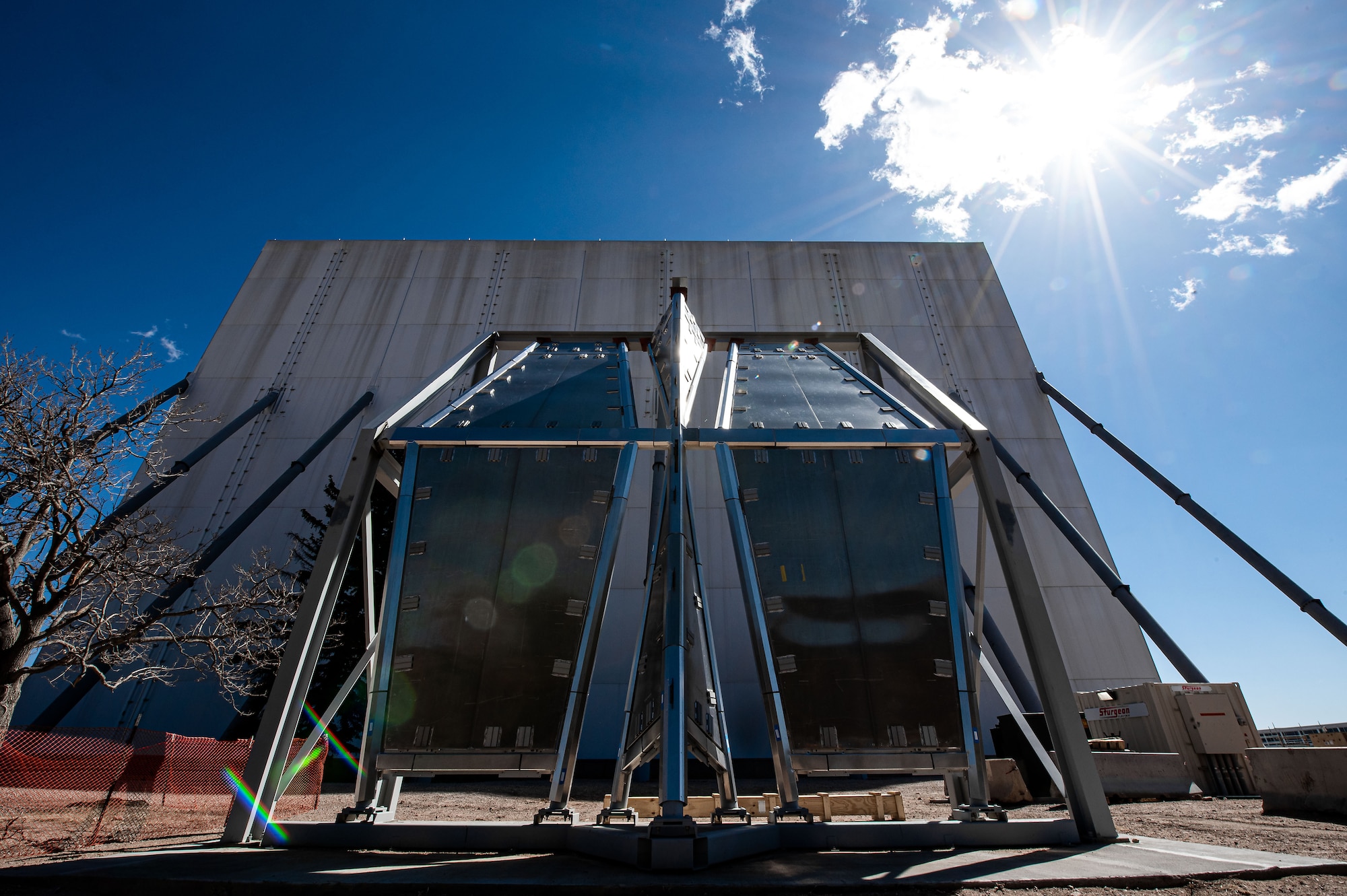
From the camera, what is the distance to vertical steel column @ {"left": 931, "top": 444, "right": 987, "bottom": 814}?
484cm

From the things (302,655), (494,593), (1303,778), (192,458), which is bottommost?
(1303,778)

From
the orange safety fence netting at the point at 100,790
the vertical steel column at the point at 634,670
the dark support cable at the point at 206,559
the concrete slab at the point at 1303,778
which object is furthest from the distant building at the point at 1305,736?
the dark support cable at the point at 206,559

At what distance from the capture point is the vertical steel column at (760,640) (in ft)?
14.9

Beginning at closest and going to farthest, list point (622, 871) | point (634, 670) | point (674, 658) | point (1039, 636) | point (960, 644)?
point (622, 871)
point (674, 658)
point (1039, 636)
point (960, 644)
point (634, 670)

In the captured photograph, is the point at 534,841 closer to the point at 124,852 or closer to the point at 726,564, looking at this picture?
the point at 124,852

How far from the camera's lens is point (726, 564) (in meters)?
14.7

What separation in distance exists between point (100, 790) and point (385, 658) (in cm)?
464

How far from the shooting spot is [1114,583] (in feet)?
42.6

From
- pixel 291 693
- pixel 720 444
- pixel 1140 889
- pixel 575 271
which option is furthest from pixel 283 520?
pixel 1140 889

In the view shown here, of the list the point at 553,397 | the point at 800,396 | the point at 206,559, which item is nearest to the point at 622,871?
the point at 553,397

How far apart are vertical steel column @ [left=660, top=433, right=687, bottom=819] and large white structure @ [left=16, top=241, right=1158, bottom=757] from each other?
362 inches

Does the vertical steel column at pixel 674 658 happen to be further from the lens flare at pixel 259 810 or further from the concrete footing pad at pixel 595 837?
the lens flare at pixel 259 810

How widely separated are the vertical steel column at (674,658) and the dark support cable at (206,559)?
8.78m

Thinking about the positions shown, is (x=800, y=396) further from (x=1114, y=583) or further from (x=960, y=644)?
(x=1114, y=583)
